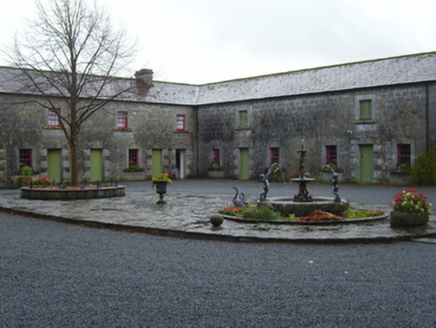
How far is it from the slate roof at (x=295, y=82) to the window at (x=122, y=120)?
1.22m

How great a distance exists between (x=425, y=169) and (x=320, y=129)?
6094mm

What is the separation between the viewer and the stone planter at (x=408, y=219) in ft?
31.0

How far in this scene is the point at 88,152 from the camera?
87.9ft

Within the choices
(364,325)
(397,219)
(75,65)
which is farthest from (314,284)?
(75,65)

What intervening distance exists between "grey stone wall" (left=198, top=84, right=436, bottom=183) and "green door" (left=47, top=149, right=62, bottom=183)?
30.9 feet

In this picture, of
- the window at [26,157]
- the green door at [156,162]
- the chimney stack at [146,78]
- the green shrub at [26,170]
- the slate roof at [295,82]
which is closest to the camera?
the slate roof at [295,82]

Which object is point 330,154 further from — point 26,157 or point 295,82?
point 26,157

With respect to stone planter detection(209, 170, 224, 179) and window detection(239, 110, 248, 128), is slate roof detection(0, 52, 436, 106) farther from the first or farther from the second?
stone planter detection(209, 170, 224, 179)

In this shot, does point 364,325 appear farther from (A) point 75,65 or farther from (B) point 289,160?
(B) point 289,160

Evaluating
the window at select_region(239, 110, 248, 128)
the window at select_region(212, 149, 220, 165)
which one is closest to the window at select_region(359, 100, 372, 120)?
the window at select_region(239, 110, 248, 128)

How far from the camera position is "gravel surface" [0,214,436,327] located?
462 cm

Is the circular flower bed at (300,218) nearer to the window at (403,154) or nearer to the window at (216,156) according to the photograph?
the window at (403,154)

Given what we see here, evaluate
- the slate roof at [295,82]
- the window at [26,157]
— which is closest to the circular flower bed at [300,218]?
the slate roof at [295,82]

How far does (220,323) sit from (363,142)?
20954 mm
